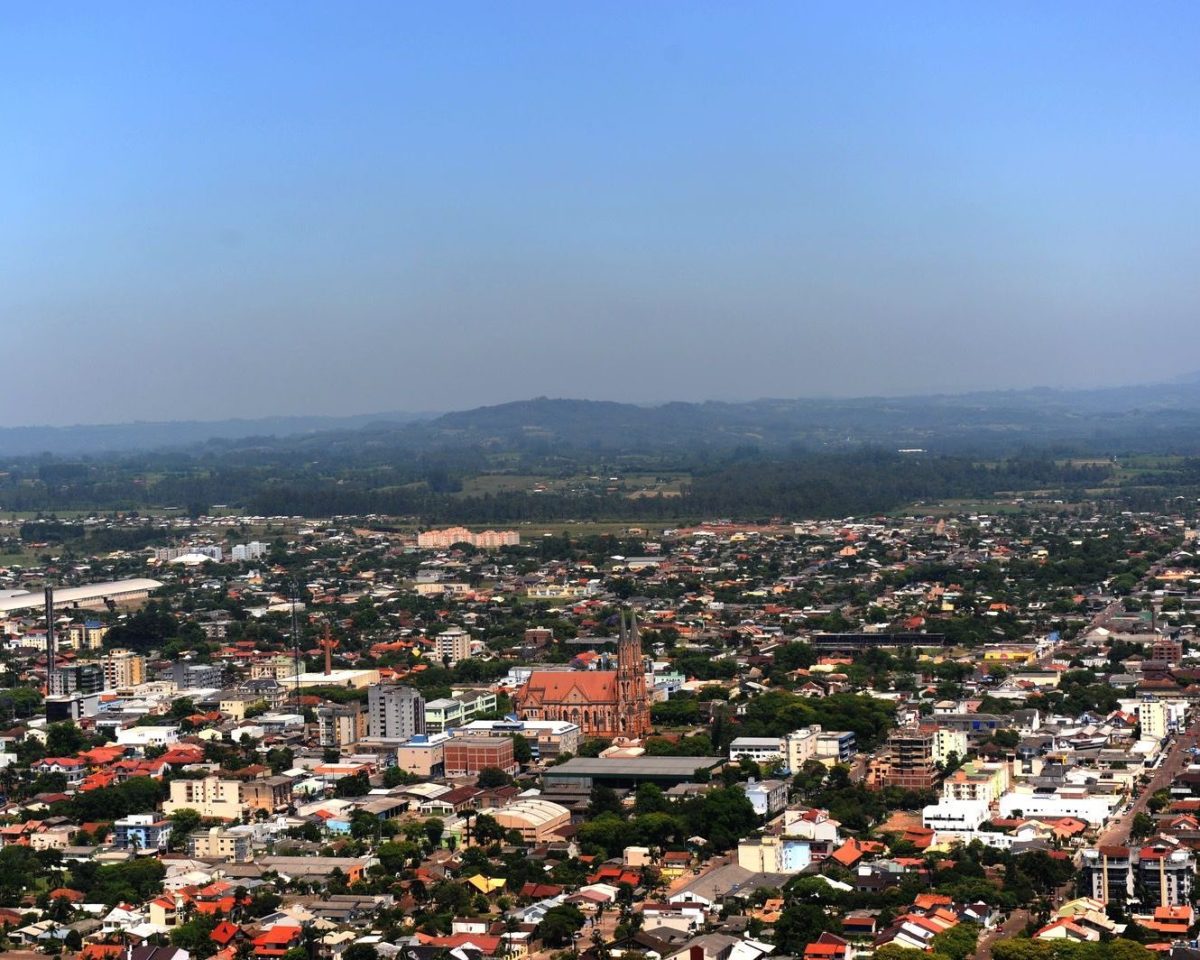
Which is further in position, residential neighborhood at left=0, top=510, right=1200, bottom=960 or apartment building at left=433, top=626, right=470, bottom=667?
apartment building at left=433, top=626, right=470, bottom=667

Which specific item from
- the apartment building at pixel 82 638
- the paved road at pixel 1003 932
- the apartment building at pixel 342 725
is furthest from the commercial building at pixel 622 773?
the apartment building at pixel 82 638

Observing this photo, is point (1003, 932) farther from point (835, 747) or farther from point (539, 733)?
point (539, 733)

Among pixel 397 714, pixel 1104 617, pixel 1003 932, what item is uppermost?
pixel 397 714

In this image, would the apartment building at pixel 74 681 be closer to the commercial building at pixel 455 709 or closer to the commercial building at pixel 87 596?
the commercial building at pixel 455 709

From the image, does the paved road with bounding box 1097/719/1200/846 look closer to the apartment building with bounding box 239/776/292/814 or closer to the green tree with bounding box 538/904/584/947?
the green tree with bounding box 538/904/584/947

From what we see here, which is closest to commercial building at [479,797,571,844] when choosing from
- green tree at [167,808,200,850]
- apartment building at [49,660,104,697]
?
green tree at [167,808,200,850]

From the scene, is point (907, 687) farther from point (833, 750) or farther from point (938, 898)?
point (938, 898)

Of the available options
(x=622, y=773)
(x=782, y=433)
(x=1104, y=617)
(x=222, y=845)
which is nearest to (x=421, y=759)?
(x=622, y=773)
